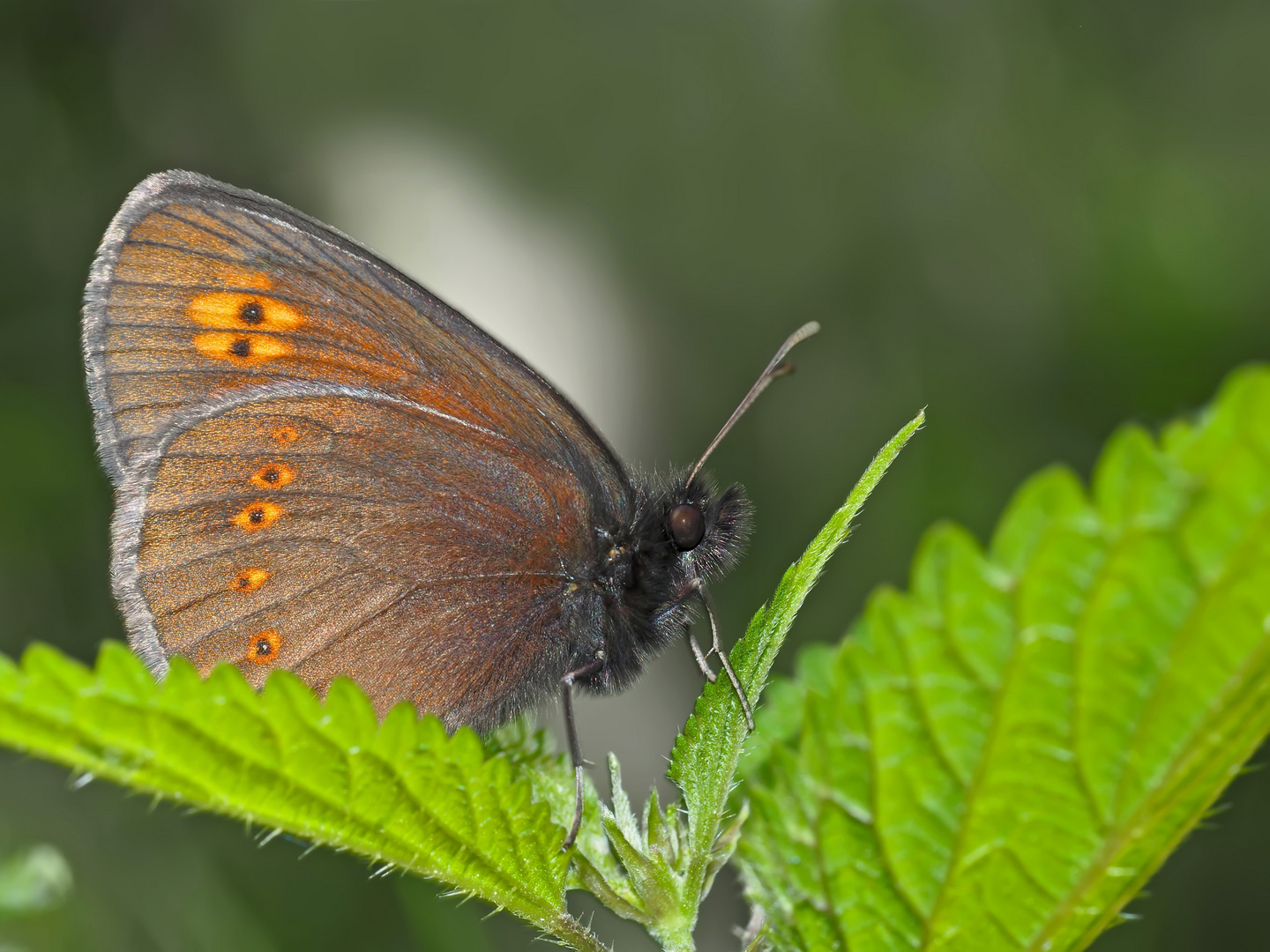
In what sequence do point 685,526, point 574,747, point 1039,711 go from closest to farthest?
1. point 1039,711
2. point 574,747
3. point 685,526

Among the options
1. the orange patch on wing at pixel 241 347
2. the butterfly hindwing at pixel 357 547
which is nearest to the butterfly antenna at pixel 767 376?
the butterfly hindwing at pixel 357 547

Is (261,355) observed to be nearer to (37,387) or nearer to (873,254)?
(37,387)

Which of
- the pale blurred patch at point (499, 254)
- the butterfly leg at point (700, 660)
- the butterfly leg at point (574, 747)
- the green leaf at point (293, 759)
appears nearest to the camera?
the green leaf at point (293, 759)

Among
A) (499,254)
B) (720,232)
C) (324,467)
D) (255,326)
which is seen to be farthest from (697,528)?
(720,232)

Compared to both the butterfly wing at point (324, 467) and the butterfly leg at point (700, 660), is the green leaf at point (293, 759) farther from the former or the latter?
the butterfly wing at point (324, 467)

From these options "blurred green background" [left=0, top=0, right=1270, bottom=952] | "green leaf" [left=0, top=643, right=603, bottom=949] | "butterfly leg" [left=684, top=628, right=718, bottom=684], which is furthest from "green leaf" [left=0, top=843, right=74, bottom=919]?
"blurred green background" [left=0, top=0, right=1270, bottom=952]

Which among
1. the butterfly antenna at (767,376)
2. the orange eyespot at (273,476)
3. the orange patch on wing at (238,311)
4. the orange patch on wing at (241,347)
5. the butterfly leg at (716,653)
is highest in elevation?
the orange patch on wing at (238,311)

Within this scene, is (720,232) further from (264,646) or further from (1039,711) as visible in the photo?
(1039,711)
